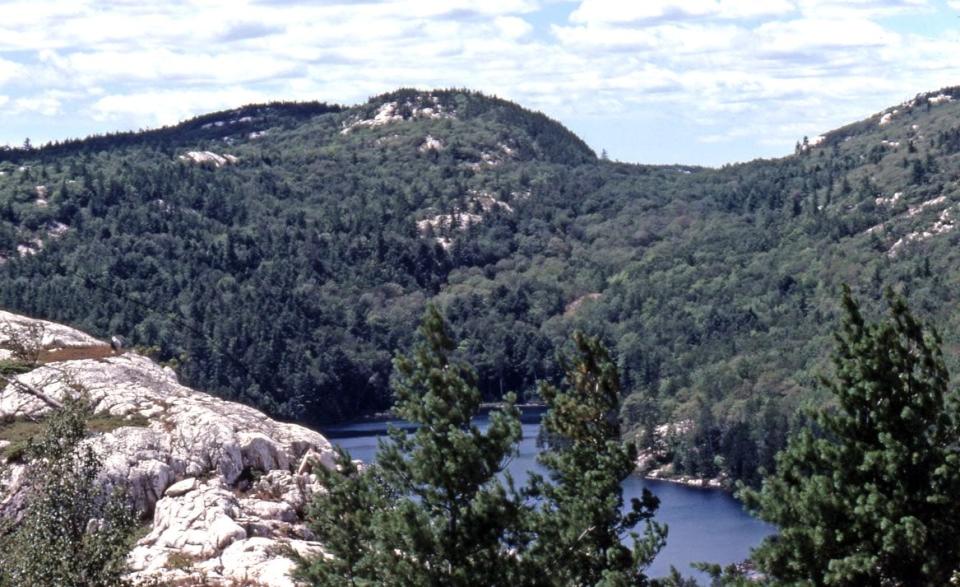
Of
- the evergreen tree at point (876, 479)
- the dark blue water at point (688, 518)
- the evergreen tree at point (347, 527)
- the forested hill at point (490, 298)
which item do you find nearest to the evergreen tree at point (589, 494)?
the evergreen tree at point (347, 527)

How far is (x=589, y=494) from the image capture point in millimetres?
28172

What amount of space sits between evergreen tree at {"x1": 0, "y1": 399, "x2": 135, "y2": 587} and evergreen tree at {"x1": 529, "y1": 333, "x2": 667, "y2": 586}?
7810 mm

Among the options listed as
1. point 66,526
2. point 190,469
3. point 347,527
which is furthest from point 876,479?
point 190,469

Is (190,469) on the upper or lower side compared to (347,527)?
upper

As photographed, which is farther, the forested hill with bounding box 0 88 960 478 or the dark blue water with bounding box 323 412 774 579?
the forested hill with bounding box 0 88 960 478

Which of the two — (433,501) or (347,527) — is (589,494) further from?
(347,527)

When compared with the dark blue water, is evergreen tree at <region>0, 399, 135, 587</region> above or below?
above

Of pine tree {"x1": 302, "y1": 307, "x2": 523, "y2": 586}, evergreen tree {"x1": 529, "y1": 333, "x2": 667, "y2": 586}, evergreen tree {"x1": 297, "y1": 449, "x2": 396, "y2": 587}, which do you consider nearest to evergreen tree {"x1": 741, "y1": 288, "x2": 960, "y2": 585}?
evergreen tree {"x1": 529, "y1": 333, "x2": 667, "y2": 586}

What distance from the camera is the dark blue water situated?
81.1m

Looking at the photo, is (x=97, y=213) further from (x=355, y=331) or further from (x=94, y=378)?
(x=94, y=378)

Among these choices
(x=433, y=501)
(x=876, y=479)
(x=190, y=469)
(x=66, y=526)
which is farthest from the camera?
(x=190, y=469)

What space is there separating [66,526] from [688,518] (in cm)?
7772

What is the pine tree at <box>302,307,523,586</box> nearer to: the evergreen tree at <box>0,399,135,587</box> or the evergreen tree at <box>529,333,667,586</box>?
the evergreen tree at <box>529,333,667,586</box>

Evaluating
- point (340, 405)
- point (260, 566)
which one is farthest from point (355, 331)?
point (260, 566)
